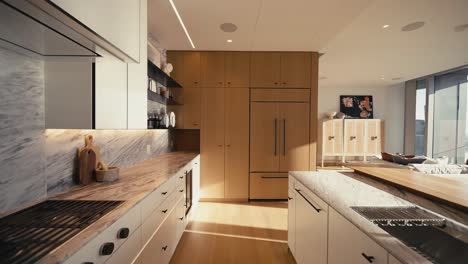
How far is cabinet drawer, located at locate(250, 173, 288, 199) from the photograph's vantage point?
12.7 feet

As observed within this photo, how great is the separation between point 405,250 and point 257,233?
→ 87.2 inches

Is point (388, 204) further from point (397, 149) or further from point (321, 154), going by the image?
point (397, 149)

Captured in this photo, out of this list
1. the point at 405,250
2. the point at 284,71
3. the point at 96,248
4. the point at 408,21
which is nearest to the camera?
the point at 405,250

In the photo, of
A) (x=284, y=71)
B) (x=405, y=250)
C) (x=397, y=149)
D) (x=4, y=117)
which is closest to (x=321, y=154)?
(x=397, y=149)

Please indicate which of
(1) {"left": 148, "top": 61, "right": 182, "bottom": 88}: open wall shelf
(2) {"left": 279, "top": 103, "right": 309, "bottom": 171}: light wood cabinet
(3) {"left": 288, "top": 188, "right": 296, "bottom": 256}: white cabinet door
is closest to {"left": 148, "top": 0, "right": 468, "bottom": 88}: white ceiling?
(1) {"left": 148, "top": 61, "right": 182, "bottom": 88}: open wall shelf

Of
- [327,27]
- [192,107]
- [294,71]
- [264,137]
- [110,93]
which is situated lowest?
[264,137]

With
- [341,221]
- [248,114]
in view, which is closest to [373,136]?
[248,114]

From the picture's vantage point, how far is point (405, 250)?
0.78m

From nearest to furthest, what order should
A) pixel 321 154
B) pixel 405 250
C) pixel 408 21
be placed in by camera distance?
pixel 405 250 → pixel 408 21 → pixel 321 154

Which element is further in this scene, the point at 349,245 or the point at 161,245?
the point at 161,245

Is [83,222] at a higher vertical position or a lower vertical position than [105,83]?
lower

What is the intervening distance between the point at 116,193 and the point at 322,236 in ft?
4.53

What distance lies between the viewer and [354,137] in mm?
7363

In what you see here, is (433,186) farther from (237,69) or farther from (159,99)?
(159,99)
